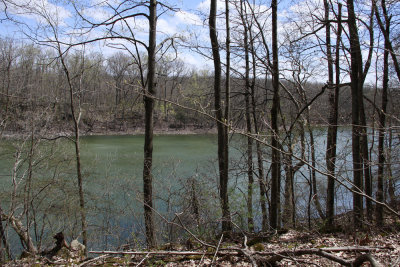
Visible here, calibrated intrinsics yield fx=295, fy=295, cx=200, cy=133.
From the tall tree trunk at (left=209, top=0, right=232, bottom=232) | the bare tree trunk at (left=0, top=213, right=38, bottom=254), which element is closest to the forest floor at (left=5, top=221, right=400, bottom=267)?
the tall tree trunk at (left=209, top=0, right=232, bottom=232)

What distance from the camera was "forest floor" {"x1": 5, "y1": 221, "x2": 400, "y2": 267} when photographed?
2943 mm

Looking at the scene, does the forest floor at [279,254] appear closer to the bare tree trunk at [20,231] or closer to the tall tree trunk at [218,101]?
the tall tree trunk at [218,101]

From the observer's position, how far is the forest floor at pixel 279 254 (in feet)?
9.66

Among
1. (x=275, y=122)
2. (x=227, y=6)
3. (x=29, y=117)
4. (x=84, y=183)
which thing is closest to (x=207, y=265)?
(x=275, y=122)

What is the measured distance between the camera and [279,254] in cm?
297

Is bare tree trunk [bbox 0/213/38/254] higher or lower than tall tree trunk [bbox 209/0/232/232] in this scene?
lower

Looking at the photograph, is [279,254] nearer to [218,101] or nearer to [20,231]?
[218,101]

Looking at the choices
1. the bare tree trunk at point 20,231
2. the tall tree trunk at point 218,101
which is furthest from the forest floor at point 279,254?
the bare tree trunk at point 20,231

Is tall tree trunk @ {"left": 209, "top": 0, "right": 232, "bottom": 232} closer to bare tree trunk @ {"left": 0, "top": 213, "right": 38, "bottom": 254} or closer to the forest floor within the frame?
the forest floor

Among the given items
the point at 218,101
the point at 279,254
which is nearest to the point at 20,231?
the point at 218,101

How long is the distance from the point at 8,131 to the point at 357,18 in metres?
12.3

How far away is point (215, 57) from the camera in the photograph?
316 inches

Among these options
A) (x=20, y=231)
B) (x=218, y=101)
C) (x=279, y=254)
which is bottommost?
(x=20, y=231)

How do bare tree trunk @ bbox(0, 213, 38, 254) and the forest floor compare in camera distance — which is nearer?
the forest floor
